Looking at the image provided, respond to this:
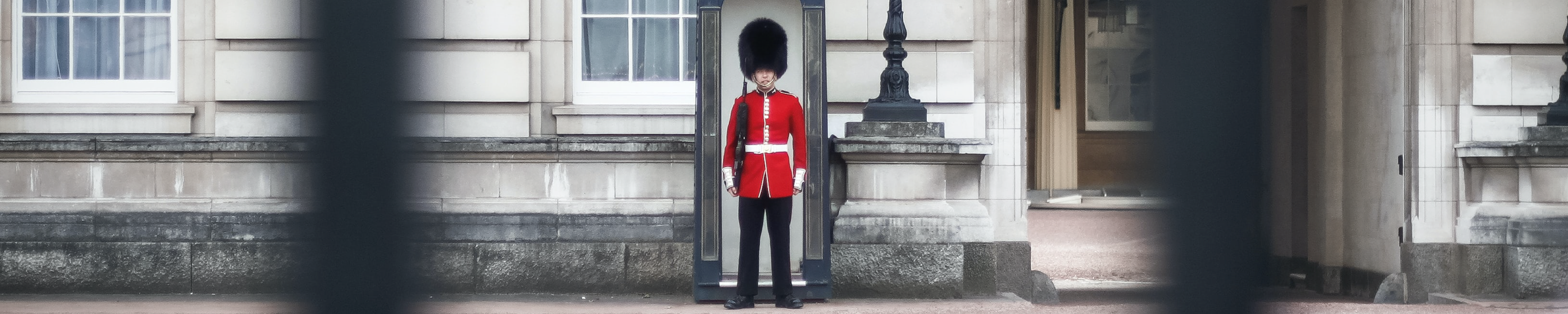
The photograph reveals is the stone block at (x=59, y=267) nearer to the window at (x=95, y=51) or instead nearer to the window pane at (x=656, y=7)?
the window at (x=95, y=51)

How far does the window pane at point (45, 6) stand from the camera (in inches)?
317

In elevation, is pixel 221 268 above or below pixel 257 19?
below

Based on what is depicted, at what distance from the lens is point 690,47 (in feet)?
26.6

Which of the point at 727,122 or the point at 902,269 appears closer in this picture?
the point at 727,122

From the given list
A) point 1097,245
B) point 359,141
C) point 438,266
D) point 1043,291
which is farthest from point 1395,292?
point 359,141

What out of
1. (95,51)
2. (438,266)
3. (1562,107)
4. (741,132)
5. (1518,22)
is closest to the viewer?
(438,266)

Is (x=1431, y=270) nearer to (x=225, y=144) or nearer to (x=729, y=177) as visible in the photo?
(x=729, y=177)

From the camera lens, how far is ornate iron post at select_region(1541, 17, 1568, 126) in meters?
7.20

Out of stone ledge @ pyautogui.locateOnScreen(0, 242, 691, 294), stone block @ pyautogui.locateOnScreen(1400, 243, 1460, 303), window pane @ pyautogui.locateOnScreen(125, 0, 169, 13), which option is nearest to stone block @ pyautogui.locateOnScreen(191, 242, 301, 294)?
stone ledge @ pyautogui.locateOnScreen(0, 242, 691, 294)

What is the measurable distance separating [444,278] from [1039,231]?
10881 millimetres

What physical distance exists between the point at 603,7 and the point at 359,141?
23.1 feet

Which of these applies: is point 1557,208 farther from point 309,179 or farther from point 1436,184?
point 309,179

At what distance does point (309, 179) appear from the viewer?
111 cm

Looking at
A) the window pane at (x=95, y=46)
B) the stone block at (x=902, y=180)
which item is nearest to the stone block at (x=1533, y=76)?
the stone block at (x=902, y=180)
